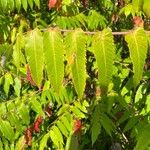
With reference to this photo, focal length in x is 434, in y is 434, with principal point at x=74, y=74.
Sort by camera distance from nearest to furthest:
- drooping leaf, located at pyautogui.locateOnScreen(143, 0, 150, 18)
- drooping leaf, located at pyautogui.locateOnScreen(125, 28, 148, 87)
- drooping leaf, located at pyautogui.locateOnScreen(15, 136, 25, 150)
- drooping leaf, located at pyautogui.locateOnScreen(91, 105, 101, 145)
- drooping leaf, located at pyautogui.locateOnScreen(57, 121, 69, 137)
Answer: drooping leaf, located at pyautogui.locateOnScreen(125, 28, 148, 87) < drooping leaf, located at pyautogui.locateOnScreen(143, 0, 150, 18) < drooping leaf, located at pyautogui.locateOnScreen(91, 105, 101, 145) < drooping leaf, located at pyautogui.locateOnScreen(57, 121, 69, 137) < drooping leaf, located at pyautogui.locateOnScreen(15, 136, 25, 150)

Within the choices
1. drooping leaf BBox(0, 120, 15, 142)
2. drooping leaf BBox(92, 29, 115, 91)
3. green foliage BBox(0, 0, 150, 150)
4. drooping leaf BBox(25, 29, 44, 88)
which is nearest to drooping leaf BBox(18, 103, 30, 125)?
green foliage BBox(0, 0, 150, 150)

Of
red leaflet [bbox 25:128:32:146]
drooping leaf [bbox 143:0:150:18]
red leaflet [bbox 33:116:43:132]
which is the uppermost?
drooping leaf [bbox 143:0:150:18]

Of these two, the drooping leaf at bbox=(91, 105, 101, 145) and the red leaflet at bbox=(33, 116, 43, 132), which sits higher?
the drooping leaf at bbox=(91, 105, 101, 145)

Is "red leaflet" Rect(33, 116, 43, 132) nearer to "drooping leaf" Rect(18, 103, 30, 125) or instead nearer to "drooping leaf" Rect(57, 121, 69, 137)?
"drooping leaf" Rect(18, 103, 30, 125)

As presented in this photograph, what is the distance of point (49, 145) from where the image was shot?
3689 mm

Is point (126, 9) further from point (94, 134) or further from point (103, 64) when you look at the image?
point (103, 64)

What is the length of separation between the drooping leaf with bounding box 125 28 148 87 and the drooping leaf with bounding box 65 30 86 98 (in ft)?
0.55

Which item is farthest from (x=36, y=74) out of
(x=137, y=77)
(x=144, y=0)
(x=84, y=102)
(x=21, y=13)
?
(x=21, y=13)

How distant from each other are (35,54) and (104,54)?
9.8 inches

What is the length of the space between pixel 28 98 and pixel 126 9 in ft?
3.77

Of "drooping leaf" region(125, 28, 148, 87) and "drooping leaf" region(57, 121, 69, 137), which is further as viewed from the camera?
"drooping leaf" region(57, 121, 69, 137)

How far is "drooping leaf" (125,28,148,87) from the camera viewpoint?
1455 millimetres

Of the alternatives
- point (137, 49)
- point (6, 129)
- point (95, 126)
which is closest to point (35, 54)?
point (137, 49)

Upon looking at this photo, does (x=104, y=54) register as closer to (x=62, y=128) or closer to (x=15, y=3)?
(x=62, y=128)
